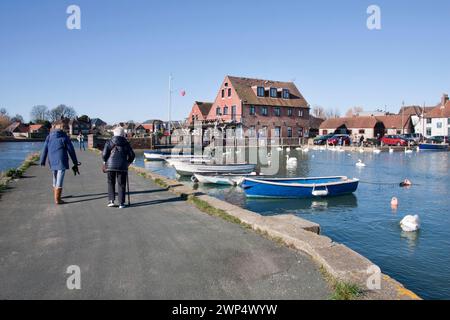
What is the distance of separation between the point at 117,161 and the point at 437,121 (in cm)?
8291

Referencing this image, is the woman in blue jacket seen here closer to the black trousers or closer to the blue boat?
the black trousers

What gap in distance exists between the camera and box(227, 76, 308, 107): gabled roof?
64688 millimetres

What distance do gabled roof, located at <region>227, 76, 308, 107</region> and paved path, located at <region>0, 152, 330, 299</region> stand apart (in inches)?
2197

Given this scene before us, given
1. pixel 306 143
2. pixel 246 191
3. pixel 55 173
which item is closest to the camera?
pixel 55 173

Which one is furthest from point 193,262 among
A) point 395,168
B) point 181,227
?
point 395,168

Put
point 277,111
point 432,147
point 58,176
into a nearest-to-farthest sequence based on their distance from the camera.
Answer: point 58,176 → point 432,147 → point 277,111

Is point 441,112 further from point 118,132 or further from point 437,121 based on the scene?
point 118,132

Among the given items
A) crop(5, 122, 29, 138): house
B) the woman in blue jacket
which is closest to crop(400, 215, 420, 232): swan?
the woman in blue jacket

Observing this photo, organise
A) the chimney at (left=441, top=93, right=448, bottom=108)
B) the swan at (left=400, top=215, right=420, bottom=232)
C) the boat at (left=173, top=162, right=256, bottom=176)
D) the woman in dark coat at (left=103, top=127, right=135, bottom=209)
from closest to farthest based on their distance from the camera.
→ the woman in dark coat at (left=103, top=127, right=135, bottom=209), the swan at (left=400, top=215, right=420, bottom=232), the boat at (left=173, top=162, right=256, bottom=176), the chimney at (left=441, top=93, right=448, bottom=108)

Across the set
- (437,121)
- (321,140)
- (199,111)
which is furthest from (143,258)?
(437,121)

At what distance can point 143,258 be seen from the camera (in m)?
5.69
